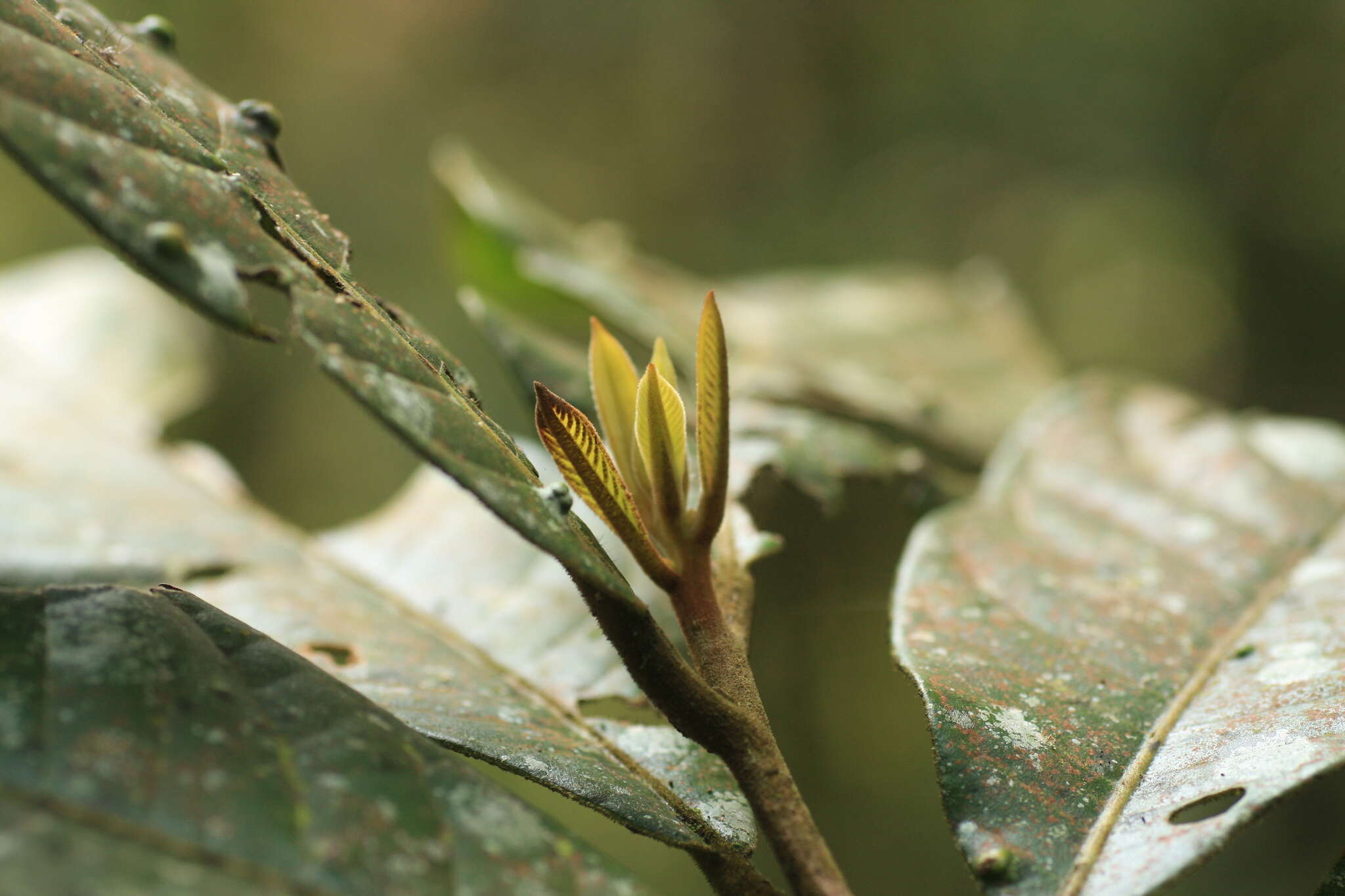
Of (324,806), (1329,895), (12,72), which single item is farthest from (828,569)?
(12,72)

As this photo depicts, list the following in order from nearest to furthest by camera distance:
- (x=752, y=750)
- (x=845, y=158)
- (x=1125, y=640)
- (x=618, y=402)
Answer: (x=752, y=750)
(x=618, y=402)
(x=1125, y=640)
(x=845, y=158)

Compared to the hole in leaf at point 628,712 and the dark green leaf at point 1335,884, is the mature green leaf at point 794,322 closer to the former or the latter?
the hole in leaf at point 628,712

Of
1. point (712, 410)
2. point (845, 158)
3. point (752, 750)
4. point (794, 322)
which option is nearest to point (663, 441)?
point (712, 410)

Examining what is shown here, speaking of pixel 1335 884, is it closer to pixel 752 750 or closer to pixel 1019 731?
pixel 1019 731

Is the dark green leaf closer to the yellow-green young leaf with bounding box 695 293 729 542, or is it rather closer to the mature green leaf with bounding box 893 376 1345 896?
the mature green leaf with bounding box 893 376 1345 896

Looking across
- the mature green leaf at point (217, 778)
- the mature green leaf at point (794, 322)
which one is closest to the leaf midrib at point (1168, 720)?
the mature green leaf at point (217, 778)

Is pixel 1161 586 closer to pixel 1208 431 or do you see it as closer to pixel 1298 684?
pixel 1298 684
